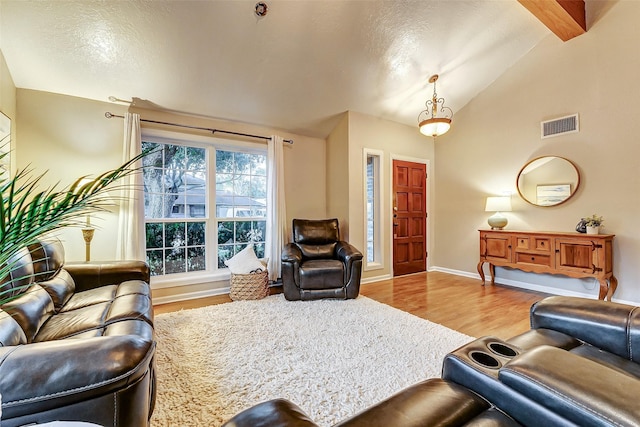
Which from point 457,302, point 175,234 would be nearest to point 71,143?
point 175,234

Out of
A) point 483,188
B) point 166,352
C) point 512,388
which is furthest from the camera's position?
point 483,188

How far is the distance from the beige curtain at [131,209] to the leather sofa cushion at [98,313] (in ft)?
3.18

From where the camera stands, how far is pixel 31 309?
151 cm

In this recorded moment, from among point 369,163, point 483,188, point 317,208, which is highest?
point 369,163

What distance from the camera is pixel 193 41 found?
2779 mm

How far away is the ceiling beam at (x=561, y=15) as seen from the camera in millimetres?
3102

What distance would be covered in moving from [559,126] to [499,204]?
4.09ft

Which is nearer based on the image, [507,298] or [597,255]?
[597,255]

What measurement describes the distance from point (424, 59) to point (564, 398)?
3.91 meters

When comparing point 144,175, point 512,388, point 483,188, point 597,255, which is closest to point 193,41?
point 144,175

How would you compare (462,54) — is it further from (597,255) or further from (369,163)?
(597,255)

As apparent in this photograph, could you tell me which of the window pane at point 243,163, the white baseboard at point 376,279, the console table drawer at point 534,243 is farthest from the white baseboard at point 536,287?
the window pane at point 243,163

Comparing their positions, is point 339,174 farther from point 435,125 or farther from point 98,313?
point 98,313

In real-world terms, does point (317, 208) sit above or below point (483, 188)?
below
